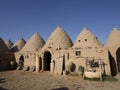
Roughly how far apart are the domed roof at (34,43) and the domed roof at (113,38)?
10830 millimetres

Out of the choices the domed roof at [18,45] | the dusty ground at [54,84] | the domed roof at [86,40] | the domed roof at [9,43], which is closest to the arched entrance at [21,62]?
the domed roof at [18,45]

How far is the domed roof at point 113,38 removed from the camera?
18422mm

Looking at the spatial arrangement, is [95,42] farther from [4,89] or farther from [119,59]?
[4,89]

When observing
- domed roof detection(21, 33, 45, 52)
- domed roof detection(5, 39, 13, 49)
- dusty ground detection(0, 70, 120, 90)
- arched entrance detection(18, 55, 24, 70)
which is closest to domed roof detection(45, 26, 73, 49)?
domed roof detection(21, 33, 45, 52)

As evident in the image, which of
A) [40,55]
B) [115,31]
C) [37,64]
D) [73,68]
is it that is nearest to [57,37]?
[40,55]

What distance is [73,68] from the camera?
→ 55.9 ft

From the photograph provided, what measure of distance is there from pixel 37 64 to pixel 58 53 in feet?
10.2

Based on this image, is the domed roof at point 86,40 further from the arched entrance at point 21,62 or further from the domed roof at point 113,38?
the arched entrance at point 21,62

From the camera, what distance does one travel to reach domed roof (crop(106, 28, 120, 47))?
18.4m

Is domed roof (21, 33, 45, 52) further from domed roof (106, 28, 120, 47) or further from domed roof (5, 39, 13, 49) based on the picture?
domed roof (106, 28, 120, 47)

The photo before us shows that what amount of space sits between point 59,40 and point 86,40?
13.5 feet

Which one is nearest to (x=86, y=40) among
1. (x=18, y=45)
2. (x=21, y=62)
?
(x=21, y=62)

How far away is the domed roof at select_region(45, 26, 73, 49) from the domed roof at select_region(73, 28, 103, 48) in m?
2.17

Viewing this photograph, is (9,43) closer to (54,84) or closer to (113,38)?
(113,38)
